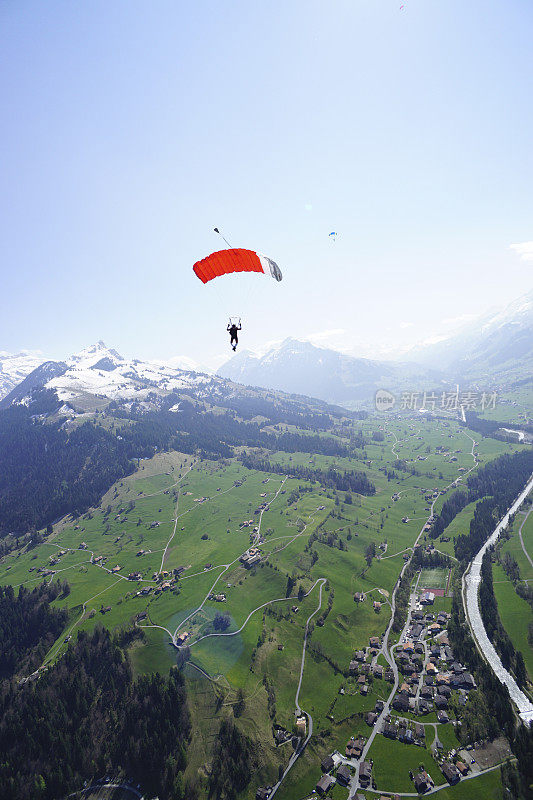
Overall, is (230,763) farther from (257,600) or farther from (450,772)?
(257,600)

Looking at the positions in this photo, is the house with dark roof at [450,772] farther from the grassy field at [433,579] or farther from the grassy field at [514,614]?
the grassy field at [433,579]

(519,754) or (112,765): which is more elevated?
(519,754)

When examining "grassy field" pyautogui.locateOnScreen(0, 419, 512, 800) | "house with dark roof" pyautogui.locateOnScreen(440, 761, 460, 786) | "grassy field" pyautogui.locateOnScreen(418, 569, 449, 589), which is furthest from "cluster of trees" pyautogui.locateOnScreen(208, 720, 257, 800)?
"grassy field" pyautogui.locateOnScreen(418, 569, 449, 589)

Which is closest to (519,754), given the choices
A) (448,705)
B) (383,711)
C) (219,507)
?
(448,705)

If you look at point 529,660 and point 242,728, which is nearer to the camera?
point 242,728

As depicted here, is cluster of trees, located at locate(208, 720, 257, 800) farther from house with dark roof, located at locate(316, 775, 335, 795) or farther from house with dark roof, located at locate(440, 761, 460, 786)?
house with dark roof, located at locate(440, 761, 460, 786)

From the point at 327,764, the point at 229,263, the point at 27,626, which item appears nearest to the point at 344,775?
the point at 327,764

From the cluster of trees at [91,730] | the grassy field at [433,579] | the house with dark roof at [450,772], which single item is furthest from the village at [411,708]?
the cluster of trees at [91,730]

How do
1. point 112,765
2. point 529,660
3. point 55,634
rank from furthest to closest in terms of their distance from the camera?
point 55,634 < point 529,660 < point 112,765

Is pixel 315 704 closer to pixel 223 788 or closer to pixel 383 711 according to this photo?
pixel 383 711
